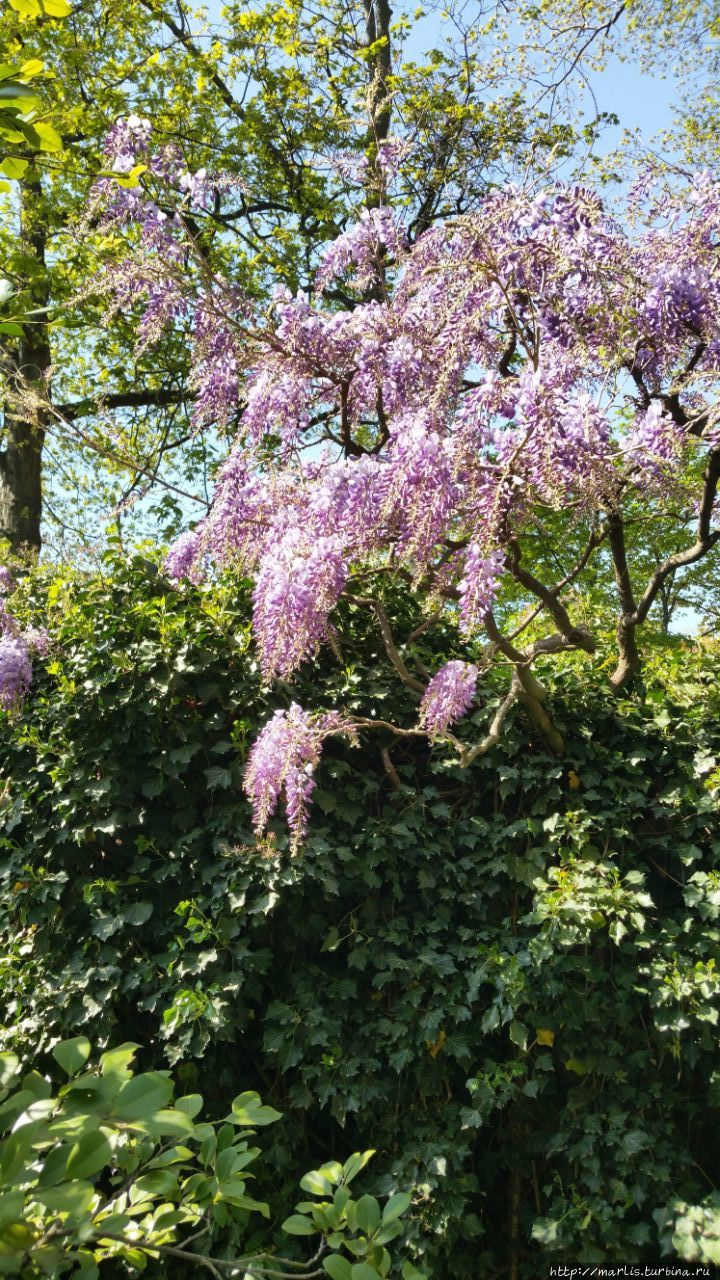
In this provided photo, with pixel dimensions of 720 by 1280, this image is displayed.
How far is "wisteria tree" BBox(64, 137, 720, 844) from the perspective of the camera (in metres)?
3.03

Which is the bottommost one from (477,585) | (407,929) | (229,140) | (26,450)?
(407,929)

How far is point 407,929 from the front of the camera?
338cm

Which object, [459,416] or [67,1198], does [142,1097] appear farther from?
[459,416]

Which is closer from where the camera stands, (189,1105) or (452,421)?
(189,1105)

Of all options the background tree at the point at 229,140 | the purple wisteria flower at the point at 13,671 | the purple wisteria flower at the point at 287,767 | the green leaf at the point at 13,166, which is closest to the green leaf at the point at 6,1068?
the green leaf at the point at 13,166

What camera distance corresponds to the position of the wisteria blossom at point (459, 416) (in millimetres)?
3021

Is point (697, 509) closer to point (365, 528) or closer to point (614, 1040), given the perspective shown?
A: point (365, 528)

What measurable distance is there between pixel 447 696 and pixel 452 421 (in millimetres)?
979

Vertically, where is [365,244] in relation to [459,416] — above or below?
above

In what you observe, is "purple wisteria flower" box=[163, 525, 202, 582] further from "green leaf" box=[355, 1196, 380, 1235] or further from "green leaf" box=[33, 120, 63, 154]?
"green leaf" box=[355, 1196, 380, 1235]

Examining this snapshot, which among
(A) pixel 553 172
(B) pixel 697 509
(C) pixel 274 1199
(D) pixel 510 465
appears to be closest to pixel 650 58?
(A) pixel 553 172

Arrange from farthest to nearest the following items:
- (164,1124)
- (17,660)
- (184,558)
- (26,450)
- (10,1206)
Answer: (26,450) → (17,660) → (184,558) → (164,1124) → (10,1206)

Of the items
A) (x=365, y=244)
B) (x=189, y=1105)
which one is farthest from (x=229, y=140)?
(x=189, y=1105)

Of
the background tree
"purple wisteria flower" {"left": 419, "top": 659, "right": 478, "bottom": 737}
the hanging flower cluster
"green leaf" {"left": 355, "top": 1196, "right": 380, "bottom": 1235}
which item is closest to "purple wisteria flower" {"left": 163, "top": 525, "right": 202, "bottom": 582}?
the hanging flower cluster
